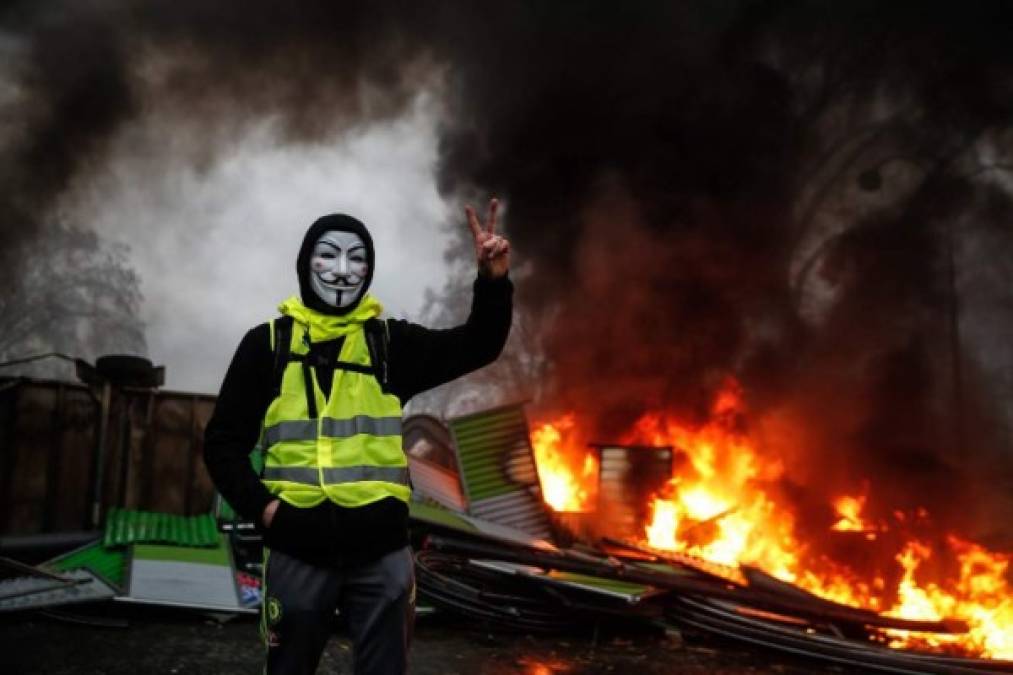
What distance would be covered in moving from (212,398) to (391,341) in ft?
26.4

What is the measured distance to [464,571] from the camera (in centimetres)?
683

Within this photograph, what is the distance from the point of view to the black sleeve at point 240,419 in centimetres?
242

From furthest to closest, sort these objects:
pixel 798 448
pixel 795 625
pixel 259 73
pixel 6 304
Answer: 1. pixel 6 304
2. pixel 259 73
3. pixel 798 448
4. pixel 795 625

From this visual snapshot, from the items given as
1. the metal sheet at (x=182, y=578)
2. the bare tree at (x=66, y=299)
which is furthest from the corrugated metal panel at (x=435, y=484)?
the bare tree at (x=66, y=299)

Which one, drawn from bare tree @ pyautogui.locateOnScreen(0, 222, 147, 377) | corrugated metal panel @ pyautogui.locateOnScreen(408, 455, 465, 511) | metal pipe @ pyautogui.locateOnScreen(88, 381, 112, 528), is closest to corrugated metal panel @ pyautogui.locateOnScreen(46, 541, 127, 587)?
metal pipe @ pyautogui.locateOnScreen(88, 381, 112, 528)

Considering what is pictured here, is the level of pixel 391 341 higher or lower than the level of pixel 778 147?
lower

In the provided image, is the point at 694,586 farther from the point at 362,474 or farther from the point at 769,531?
the point at 362,474

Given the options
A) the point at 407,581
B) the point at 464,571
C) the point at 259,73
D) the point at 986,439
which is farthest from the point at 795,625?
the point at 259,73

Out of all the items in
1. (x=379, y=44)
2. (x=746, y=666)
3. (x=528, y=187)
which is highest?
(x=379, y=44)

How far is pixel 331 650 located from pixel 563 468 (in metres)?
7.28

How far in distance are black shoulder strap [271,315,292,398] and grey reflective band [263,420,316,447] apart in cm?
11

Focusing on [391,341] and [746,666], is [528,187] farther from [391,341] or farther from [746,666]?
[391,341]

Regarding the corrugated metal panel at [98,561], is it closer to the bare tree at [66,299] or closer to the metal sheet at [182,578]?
the metal sheet at [182,578]

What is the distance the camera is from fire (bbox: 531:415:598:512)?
12.2 metres
